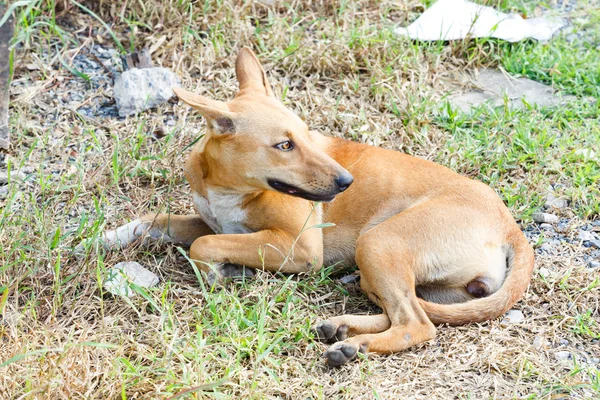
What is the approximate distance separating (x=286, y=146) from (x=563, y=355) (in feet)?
5.94

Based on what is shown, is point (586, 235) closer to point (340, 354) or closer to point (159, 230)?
point (340, 354)

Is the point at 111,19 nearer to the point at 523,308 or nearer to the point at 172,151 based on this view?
the point at 172,151

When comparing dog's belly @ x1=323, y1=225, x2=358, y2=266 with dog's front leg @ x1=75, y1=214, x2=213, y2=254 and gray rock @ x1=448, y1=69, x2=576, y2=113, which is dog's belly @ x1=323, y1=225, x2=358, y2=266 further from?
gray rock @ x1=448, y1=69, x2=576, y2=113

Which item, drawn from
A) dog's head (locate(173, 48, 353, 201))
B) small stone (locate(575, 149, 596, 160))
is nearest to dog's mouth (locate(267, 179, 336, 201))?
dog's head (locate(173, 48, 353, 201))

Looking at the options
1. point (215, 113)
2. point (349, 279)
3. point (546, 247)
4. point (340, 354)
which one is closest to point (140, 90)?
point (215, 113)

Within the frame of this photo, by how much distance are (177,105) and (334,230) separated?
1993 millimetres

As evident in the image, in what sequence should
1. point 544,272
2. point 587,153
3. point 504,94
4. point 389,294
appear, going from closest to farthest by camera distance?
point 389,294, point 544,272, point 587,153, point 504,94

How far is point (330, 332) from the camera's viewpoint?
13.2ft

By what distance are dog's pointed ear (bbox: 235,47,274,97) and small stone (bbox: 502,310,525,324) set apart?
188 centimetres

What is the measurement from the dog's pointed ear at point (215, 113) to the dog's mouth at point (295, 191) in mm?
373

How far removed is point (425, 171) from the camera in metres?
4.71

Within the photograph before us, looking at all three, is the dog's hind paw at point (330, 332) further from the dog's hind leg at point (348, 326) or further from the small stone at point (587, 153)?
Result: the small stone at point (587, 153)

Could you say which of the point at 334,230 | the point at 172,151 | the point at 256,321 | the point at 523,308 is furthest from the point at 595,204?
the point at 172,151

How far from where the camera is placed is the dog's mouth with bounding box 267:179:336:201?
4.28 metres
